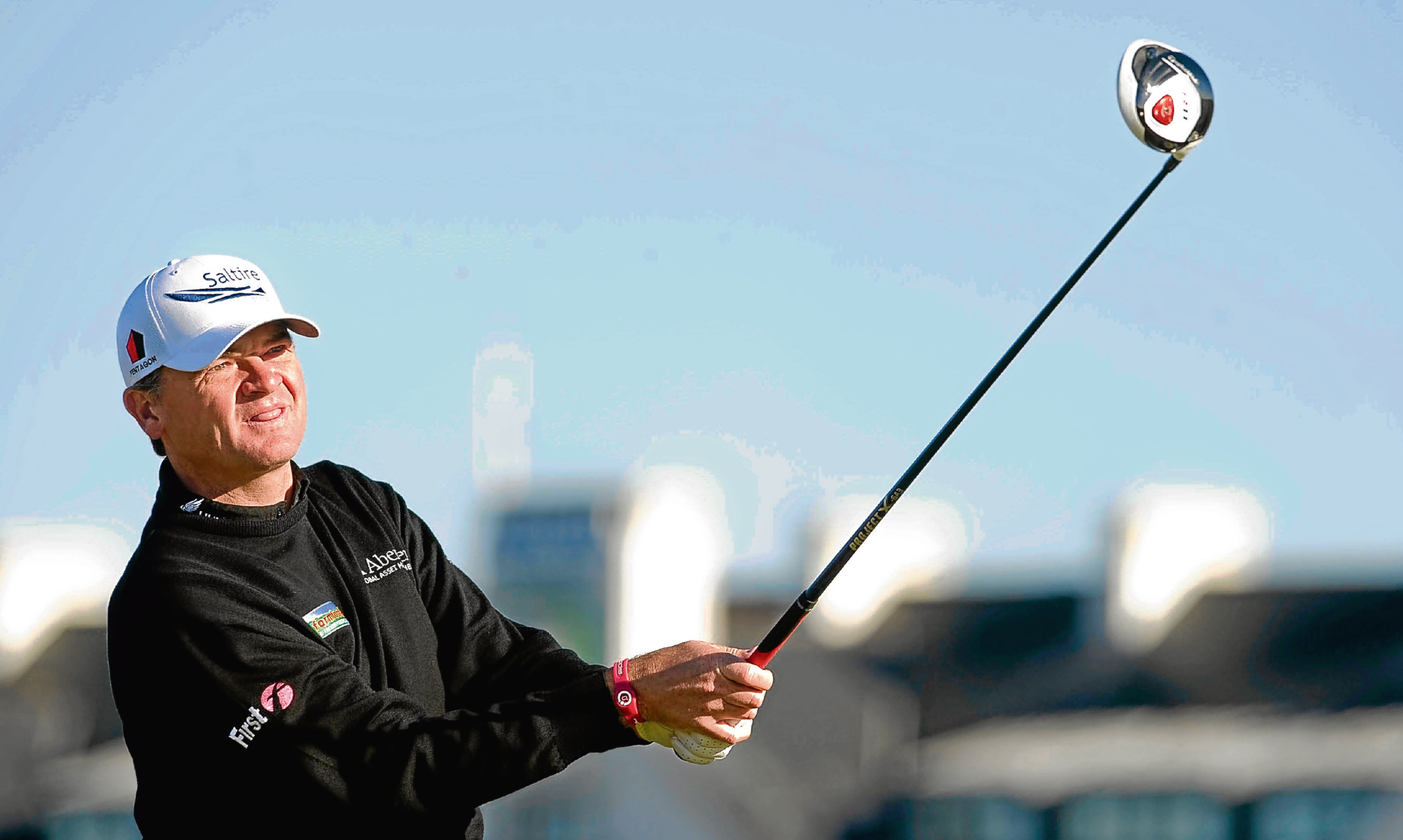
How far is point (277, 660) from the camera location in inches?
160

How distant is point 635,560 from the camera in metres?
51.7

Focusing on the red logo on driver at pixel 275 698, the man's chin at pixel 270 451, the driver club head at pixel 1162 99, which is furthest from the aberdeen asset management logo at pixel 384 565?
the driver club head at pixel 1162 99

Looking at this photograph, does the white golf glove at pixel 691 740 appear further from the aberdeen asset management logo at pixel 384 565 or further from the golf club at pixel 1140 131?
the aberdeen asset management logo at pixel 384 565

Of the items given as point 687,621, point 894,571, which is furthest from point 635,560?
point 894,571

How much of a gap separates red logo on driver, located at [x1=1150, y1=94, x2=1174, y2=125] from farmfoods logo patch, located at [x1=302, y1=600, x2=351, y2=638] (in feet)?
7.26

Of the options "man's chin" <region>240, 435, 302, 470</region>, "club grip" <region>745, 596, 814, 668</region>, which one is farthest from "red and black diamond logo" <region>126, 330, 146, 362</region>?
"club grip" <region>745, 596, 814, 668</region>

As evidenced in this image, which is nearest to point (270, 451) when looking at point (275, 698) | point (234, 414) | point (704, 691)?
point (234, 414)

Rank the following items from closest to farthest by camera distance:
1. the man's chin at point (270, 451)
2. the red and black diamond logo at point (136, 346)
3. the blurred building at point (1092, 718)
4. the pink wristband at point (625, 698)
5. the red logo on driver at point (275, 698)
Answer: the red logo on driver at point (275, 698) < the pink wristband at point (625, 698) < the man's chin at point (270, 451) < the red and black diamond logo at point (136, 346) < the blurred building at point (1092, 718)

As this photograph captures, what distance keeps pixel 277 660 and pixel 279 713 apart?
0.38 ft

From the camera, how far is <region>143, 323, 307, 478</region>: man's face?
4.28 m

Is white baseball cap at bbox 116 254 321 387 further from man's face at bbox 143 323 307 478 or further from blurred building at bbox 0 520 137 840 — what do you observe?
blurred building at bbox 0 520 137 840

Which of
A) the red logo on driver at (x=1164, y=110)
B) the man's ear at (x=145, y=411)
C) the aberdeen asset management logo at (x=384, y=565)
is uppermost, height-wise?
the red logo on driver at (x=1164, y=110)

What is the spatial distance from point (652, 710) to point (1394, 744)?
32576 millimetres

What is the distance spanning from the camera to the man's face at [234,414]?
4.28 meters
